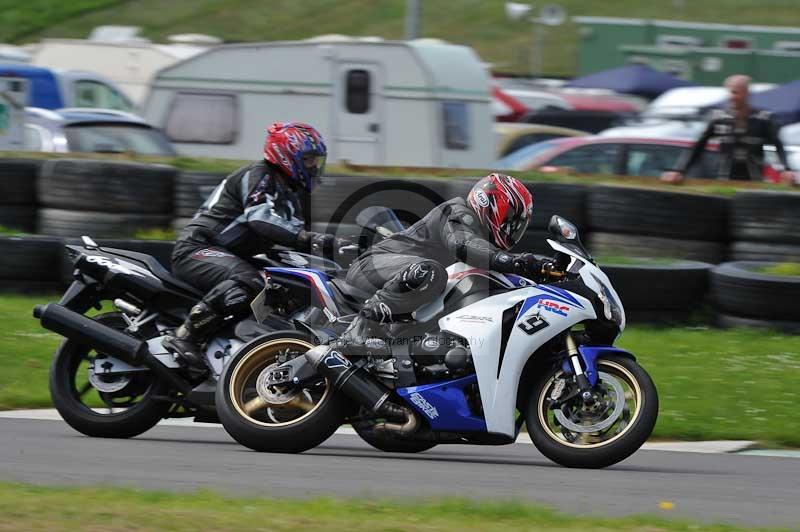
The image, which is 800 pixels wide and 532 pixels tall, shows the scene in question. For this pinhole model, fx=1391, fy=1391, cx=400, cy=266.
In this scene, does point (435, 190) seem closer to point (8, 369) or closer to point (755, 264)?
point (755, 264)

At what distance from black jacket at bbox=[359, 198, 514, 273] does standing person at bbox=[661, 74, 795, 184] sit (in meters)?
6.45

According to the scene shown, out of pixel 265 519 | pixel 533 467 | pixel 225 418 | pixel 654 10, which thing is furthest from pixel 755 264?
pixel 654 10

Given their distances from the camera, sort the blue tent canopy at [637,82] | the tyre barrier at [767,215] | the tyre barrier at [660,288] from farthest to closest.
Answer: the blue tent canopy at [637,82] < the tyre barrier at [767,215] < the tyre barrier at [660,288]

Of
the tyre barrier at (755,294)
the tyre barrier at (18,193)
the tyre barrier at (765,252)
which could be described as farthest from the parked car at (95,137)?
the tyre barrier at (755,294)

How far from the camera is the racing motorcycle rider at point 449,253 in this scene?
6781 mm

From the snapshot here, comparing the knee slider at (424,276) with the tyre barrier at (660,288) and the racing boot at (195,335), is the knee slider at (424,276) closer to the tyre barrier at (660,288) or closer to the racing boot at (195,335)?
the racing boot at (195,335)

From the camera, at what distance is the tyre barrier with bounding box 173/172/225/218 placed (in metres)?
11.8

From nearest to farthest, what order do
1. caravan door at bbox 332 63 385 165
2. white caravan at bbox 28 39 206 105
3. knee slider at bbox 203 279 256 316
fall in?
knee slider at bbox 203 279 256 316 → caravan door at bbox 332 63 385 165 → white caravan at bbox 28 39 206 105

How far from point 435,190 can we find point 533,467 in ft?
14.5

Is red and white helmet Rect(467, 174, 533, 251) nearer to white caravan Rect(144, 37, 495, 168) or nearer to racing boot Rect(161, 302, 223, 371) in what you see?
racing boot Rect(161, 302, 223, 371)

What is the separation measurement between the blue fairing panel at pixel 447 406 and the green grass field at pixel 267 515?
1.20 meters

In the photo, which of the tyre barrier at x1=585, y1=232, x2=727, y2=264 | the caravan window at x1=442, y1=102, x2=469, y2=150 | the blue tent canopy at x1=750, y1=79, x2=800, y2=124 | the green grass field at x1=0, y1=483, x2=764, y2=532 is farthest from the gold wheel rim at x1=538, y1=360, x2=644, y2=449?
the blue tent canopy at x1=750, y1=79, x2=800, y2=124

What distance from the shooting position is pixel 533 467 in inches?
271

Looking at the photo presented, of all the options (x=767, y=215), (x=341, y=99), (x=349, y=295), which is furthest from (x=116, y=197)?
(x=341, y=99)
